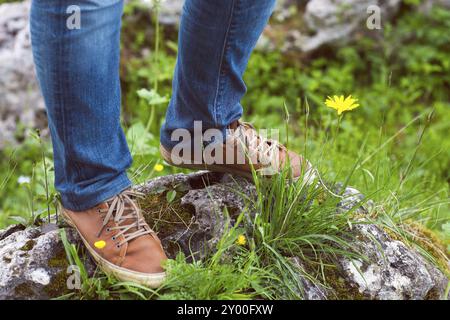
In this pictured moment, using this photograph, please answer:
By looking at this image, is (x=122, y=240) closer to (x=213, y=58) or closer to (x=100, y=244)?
(x=100, y=244)

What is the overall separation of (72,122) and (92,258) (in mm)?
486

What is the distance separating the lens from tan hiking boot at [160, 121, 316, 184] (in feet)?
6.62

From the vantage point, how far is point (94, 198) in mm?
1741

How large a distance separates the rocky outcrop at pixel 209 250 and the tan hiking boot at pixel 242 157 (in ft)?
0.23

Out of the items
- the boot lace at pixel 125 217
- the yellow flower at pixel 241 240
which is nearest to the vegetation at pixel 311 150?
the yellow flower at pixel 241 240

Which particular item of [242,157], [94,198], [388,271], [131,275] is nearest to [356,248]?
[388,271]

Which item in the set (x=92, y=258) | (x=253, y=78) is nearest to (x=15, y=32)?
(x=253, y=78)

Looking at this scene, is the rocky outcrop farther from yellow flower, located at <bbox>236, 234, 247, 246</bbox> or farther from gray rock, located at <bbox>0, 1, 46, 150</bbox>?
gray rock, located at <bbox>0, 1, 46, 150</bbox>

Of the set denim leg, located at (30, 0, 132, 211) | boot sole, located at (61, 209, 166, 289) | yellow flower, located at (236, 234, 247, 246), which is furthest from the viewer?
yellow flower, located at (236, 234, 247, 246)

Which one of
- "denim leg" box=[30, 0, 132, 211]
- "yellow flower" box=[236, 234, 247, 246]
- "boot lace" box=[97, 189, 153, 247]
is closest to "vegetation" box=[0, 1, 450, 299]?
"yellow flower" box=[236, 234, 247, 246]

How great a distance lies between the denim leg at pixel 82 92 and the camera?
4.81 ft

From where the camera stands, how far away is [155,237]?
1826mm

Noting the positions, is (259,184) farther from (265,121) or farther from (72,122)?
(265,121)

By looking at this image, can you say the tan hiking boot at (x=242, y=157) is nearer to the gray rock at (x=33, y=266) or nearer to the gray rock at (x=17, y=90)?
the gray rock at (x=33, y=266)
